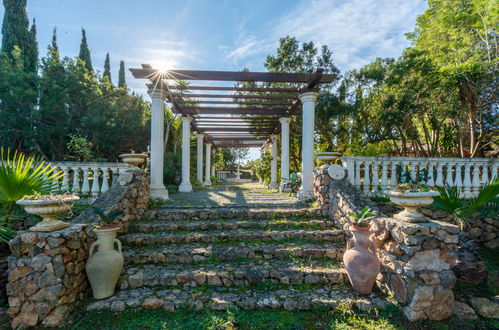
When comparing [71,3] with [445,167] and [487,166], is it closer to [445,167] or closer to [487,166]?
[445,167]

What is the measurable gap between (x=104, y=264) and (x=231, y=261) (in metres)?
1.58

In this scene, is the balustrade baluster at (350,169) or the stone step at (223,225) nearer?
the stone step at (223,225)

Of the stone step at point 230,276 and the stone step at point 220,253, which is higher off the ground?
the stone step at point 220,253

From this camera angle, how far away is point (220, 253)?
3.08m

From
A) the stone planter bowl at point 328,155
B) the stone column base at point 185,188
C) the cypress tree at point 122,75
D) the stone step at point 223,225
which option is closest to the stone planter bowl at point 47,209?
the stone step at point 223,225

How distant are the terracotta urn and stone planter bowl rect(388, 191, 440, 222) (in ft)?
11.5

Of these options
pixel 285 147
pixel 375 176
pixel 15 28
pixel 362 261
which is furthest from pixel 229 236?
pixel 15 28

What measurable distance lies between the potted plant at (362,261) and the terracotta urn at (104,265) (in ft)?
9.33

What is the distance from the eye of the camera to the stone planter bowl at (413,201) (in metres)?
2.42

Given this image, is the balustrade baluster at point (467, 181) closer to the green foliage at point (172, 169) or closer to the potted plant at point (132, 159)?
the potted plant at point (132, 159)

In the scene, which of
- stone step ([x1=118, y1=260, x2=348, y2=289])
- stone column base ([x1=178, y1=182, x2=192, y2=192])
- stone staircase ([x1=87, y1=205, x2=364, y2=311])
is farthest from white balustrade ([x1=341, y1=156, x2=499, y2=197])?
stone column base ([x1=178, y1=182, x2=192, y2=192])

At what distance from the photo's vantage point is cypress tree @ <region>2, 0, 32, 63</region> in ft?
32.8

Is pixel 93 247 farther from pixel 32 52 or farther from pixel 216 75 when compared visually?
pixel 32 52

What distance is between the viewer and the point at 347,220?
11.2 feet
